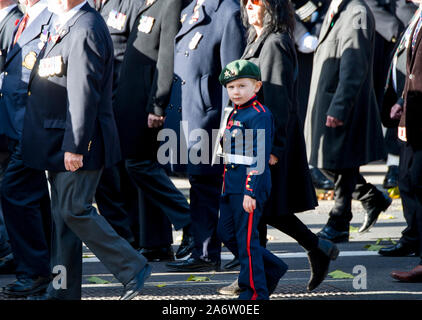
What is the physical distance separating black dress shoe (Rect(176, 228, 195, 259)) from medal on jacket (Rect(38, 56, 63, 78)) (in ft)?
7.03

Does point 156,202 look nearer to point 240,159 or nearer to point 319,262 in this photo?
point 319,262

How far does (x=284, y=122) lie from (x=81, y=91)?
1.27m

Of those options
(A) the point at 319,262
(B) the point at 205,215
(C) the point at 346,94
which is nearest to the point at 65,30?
(B) the point at 205,215

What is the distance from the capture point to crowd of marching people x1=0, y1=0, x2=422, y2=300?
207 inches

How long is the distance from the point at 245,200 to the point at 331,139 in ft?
8.97

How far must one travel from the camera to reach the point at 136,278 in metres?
5.43

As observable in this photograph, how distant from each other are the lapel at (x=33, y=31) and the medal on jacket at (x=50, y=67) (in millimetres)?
781

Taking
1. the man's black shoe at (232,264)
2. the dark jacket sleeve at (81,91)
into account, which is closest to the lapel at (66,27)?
the dark jacket sleeve at (81,91)

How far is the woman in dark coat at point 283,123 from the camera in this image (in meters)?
5.68

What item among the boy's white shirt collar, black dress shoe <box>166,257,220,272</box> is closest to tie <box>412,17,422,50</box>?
black dress shoe <box>166,257,220,272</box>

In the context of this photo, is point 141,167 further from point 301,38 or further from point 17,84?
point 301,38

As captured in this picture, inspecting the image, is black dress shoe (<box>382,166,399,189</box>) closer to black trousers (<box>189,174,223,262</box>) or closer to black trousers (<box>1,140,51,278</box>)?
black trousers (<box>189,174,223,262</box>)

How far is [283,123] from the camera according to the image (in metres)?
5.65
